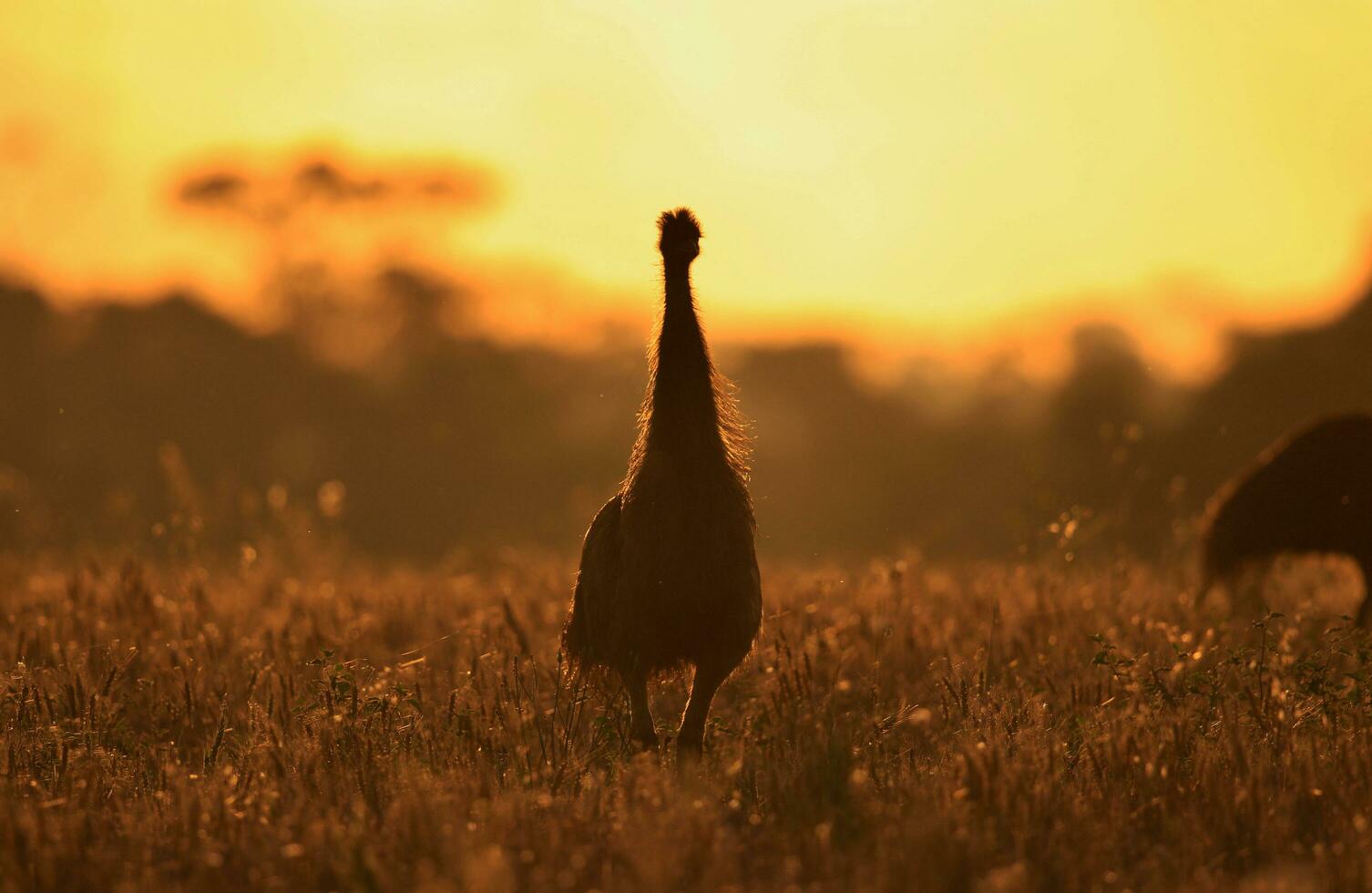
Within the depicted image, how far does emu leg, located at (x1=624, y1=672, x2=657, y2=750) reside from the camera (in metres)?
5.96

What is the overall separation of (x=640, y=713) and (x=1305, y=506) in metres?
5.40

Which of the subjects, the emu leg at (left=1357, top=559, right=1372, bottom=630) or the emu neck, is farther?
the emu leg at (left=1357, top=559, right=1372, bottom=630)

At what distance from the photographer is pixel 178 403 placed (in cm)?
3981

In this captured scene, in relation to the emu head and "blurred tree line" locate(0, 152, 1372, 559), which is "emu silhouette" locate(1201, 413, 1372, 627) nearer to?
the emu head

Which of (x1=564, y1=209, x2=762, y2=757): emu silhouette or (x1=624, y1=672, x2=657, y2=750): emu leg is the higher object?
(x1=564, y1=209, x2=762, y2=757): emu silhouette

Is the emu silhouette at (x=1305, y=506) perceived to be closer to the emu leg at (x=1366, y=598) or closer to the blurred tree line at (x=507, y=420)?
the emu leg at (x=1366, y=598)

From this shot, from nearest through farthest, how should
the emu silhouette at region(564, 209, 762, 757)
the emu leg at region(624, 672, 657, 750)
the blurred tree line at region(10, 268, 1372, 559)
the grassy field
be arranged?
1. the grassy field
2. the emu silhouette at region(564, 209, 762, 757)
3. the emu leg at region(624, 672, 657, 750)
4. the blurred tree line at region(10, 268, 1372, 559)

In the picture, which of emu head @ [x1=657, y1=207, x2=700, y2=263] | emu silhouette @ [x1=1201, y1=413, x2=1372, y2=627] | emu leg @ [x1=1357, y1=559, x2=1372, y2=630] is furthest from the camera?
emu silhouette @ [x1=1201, y1=413, x2=1372, y2=627]

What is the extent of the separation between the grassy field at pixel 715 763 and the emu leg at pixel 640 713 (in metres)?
0.12

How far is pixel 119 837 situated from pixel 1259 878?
11.9ft

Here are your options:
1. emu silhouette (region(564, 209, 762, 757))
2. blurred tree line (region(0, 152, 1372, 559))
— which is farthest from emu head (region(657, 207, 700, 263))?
blurred tree line (region(0, 152, 1372, 559))

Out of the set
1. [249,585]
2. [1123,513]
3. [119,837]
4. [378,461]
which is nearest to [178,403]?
[378,461]

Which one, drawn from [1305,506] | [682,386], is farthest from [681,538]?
[1305,506]

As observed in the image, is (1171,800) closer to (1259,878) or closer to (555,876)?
(1259,878)
